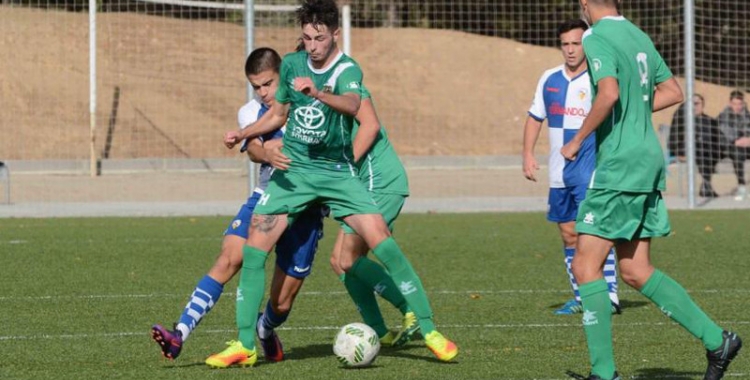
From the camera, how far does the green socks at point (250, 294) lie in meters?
7.55

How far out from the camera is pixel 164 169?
27562 mm

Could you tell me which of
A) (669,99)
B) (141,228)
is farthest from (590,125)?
(141,228)

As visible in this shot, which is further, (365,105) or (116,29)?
(116,29)

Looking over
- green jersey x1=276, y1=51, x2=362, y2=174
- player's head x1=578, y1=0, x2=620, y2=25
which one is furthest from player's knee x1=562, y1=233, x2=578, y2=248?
player's head x1=578, y1=0, x2=620, y2=25

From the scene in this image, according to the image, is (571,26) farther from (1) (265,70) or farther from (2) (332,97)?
(2) (332,97)

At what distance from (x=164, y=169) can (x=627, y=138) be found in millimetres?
21650

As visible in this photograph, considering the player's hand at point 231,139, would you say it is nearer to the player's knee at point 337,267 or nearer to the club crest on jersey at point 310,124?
the club crest on jersey at point 310,124

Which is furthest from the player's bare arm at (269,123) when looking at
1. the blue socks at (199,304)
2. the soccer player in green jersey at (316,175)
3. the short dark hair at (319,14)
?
the blue socks at (199,304)

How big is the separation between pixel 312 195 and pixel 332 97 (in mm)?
616

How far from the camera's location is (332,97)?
7219mm

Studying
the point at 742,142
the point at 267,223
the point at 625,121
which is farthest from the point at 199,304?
the point at 742,142

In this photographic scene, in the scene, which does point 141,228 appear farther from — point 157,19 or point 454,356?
point 157,19

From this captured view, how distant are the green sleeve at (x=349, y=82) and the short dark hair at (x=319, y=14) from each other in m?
0.24

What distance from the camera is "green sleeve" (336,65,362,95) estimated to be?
7.45 meters
